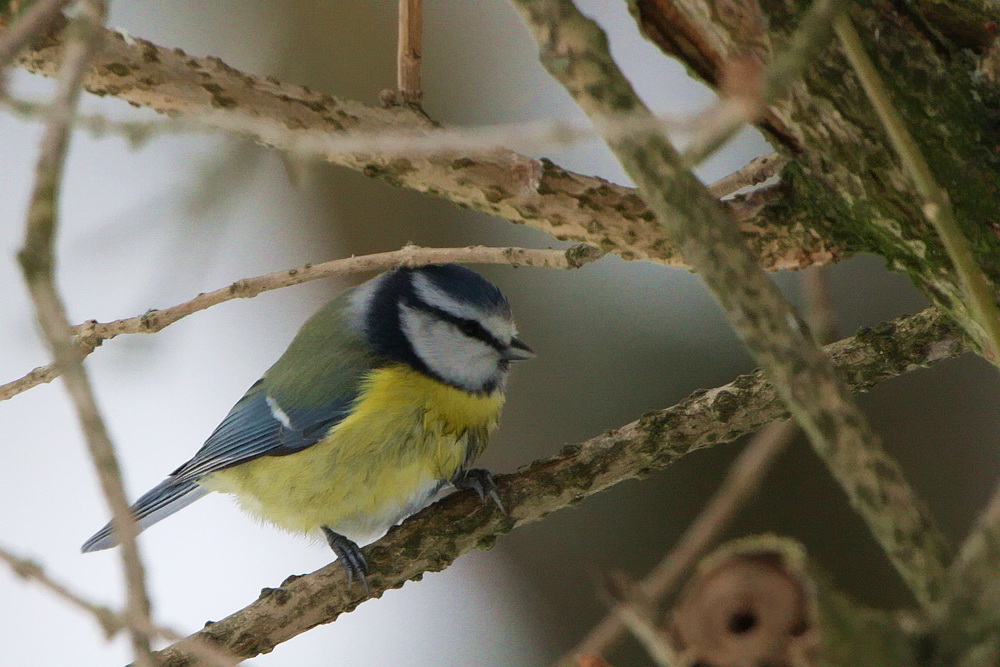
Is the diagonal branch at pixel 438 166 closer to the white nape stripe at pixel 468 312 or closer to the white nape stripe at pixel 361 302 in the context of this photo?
the white nape stripe at pixel 468 312

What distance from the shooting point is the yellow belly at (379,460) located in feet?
5.22

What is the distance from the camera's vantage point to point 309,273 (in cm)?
125

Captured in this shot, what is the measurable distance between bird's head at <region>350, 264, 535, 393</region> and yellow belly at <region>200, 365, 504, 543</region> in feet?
0.19

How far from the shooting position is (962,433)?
221cm

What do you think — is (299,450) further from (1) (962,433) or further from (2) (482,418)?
(1) (962,433)

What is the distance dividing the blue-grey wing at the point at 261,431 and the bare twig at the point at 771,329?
3.46ft

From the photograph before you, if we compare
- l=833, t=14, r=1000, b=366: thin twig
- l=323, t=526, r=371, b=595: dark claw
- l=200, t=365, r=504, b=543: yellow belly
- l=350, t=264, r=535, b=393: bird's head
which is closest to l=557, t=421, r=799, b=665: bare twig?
l=833, t=14, r=1000, b=366: thin twig

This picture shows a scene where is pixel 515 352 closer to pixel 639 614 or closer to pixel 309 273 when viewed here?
pixel 309 273

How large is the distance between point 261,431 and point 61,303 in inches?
46.0

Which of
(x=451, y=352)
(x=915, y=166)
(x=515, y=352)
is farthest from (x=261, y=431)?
(x=915, y=166)

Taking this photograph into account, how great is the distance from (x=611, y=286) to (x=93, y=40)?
1.85m

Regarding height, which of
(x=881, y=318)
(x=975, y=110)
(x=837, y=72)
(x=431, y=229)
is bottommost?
(x=881, y=318)

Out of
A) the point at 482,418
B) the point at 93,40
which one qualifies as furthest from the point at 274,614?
the point at 93,40

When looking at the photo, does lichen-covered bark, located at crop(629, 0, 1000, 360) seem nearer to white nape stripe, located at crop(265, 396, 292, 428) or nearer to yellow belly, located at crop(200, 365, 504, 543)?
yellow belly, located at crop(200, 365, 504, 543)
